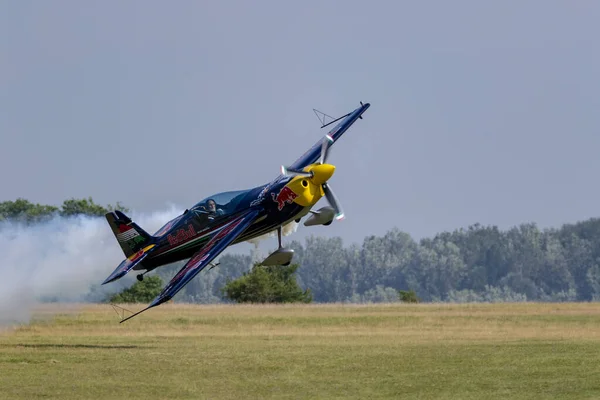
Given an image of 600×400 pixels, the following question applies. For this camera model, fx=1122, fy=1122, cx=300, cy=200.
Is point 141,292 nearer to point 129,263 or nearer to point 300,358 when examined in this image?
point 129,263

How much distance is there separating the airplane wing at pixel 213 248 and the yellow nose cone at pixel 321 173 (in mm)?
2310

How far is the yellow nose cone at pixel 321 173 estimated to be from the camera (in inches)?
1527

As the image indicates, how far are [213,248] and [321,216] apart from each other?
4.71m

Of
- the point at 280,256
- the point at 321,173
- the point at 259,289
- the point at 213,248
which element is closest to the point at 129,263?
the point at 213,248

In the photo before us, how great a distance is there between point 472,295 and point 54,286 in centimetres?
15250

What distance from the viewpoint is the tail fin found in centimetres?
4131

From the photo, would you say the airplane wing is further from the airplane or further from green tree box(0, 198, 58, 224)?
green tree box(0, 198, 58, 224)

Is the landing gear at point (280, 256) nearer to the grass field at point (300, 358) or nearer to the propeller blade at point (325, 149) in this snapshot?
the grass field at point (300, 358)

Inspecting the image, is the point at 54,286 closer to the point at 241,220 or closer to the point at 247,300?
the point at 241,220

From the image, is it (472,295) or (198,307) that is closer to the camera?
(198,307)

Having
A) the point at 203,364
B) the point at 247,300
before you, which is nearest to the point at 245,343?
the point at 203,364

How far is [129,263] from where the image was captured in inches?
1615

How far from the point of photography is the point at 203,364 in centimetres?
3081

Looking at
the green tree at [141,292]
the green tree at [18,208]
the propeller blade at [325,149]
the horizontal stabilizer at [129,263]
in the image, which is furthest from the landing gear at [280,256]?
the green tree at [18,208]
